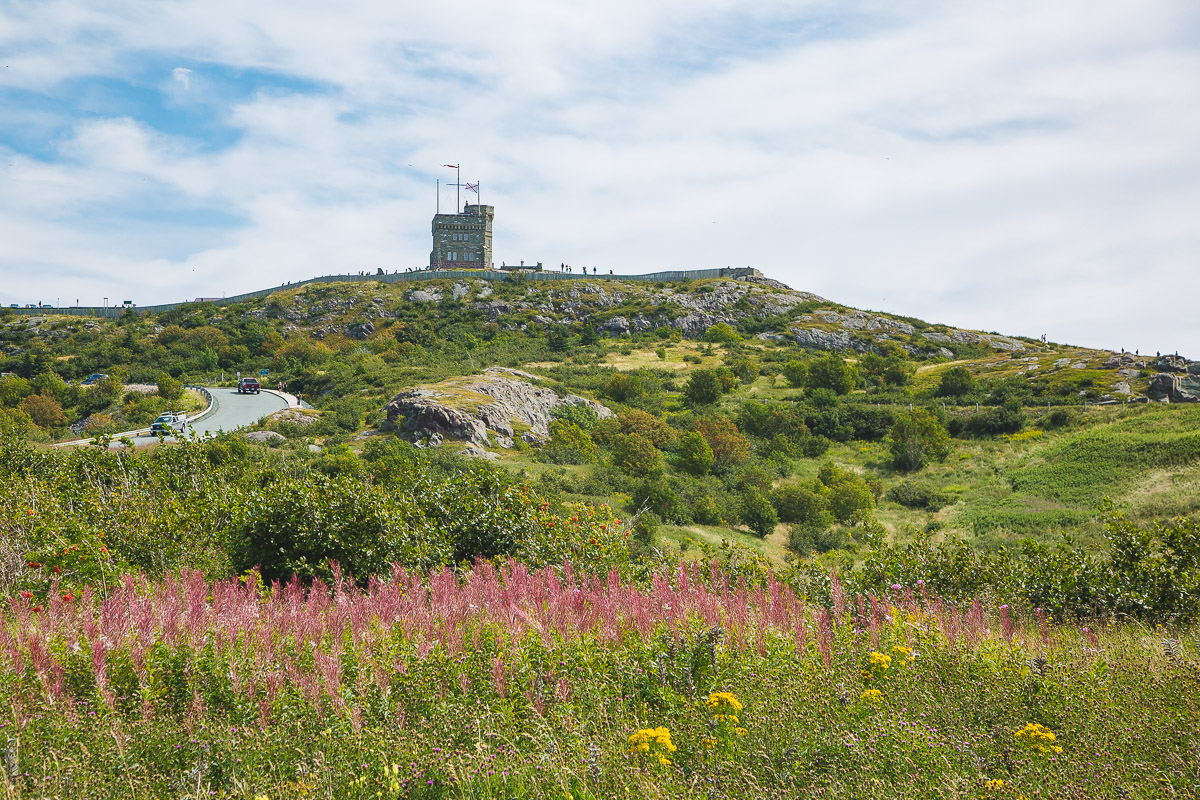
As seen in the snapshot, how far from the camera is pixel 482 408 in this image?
36.3m

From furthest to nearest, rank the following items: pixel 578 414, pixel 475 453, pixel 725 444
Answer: pixel 578 414 → pixel 725 444 → pixel 475 453

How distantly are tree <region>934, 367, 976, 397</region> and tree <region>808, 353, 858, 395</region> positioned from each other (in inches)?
270

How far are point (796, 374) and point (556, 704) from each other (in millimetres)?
57343

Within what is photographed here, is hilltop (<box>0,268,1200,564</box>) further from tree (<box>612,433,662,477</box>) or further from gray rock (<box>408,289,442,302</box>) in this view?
gray rock (<box>408,289,442,302</box>)

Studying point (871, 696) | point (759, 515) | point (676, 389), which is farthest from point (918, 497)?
point (871, 696)

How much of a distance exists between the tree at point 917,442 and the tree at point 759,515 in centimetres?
1400

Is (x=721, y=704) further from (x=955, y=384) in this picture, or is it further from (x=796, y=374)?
(x=955, y=384)

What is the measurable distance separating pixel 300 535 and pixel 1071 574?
31.1 feet

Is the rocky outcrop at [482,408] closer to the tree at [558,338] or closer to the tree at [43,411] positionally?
the tree at [43,411]

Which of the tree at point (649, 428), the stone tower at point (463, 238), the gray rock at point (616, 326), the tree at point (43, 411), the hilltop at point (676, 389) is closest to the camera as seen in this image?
the hilltop at point (676, 389)

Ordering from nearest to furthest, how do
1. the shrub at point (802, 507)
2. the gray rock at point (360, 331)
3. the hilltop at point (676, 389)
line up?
1. the shrub at point (802, 507)
2. the hilltop at point (676, 389)
3. the gray rock at point (360, 331)

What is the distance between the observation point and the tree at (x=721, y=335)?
74.8m

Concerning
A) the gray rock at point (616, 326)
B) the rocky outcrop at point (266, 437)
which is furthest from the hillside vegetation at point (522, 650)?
the gray rock at point (616, 326)

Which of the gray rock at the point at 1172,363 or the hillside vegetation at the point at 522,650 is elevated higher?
the gray rock at the point at 1172,363
